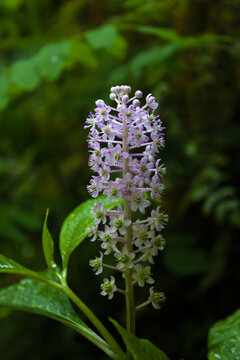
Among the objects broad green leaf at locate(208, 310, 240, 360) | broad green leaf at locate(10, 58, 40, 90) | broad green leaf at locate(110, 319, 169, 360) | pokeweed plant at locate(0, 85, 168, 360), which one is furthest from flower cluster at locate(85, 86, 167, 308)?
broad green leaf at locate(10, 58, 40, 90)

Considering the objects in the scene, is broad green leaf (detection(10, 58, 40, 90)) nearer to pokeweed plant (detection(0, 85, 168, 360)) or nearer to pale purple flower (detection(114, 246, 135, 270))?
pokeweed plant (detection(0, 85, 168, 360))

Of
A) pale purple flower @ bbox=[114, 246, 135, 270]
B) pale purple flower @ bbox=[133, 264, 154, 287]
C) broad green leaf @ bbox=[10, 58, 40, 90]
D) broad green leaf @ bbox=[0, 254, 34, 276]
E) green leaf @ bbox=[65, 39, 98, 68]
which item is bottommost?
pale purple flower @ bbox=[133, 264, 154, 287]

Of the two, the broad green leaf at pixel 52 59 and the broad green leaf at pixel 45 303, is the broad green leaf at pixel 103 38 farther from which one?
the broad green leaf at pixel 45 303

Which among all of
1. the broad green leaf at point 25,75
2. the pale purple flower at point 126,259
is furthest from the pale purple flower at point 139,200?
the broad green leaf at point 25,75

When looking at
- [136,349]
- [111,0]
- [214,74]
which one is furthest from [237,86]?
[136,349]

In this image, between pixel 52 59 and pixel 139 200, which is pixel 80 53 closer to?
pixel 52 59
